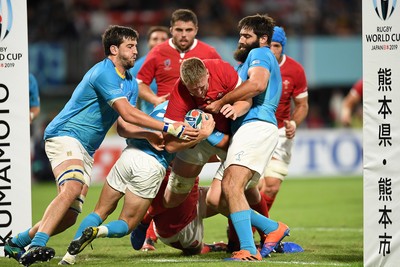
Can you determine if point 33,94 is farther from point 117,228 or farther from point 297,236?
point 297,236

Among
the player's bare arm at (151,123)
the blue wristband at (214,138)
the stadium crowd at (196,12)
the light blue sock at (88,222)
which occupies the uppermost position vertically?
the stadium crowd at (196,12)

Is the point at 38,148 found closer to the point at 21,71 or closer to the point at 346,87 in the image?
the point at 346,87

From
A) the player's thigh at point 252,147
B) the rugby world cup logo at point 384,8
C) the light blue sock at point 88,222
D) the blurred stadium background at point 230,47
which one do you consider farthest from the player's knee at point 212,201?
the blurred stadium background at point 230,47

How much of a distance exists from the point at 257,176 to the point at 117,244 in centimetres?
257

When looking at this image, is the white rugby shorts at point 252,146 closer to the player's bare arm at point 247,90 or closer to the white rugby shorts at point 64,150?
the player's bare arm at point 247,90

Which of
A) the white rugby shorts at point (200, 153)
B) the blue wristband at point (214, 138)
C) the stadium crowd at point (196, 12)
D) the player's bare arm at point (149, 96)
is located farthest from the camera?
the stadium crowd at point (196, 12)

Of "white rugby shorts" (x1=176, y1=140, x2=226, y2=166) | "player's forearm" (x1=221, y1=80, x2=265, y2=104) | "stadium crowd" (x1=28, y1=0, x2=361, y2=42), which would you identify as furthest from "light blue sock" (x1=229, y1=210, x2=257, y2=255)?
"stadium crowd" (x1=28, y1=0, x2=361, y2=42)

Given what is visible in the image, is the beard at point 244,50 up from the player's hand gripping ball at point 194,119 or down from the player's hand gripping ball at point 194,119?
up

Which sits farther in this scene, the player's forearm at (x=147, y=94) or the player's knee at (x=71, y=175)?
the player's forearm at (x=147, y=94)

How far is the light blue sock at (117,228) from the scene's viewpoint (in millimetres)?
7988

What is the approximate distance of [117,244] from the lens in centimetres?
1030

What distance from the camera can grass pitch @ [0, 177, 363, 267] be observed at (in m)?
8.34

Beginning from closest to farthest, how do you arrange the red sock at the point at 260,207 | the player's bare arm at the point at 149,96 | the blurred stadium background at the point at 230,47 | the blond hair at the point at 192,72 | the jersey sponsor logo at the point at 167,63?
the blond hair at the point at 192,72, the red sock at the point at 260,207, the player's bare arm at the point at 149,96, the jersey sponsor logo at the point at 167,63, the blurred stadium background at the point at 230,47

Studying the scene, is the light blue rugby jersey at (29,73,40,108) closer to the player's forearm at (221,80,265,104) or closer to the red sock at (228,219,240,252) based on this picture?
the red sock at (228,219,240,252)
